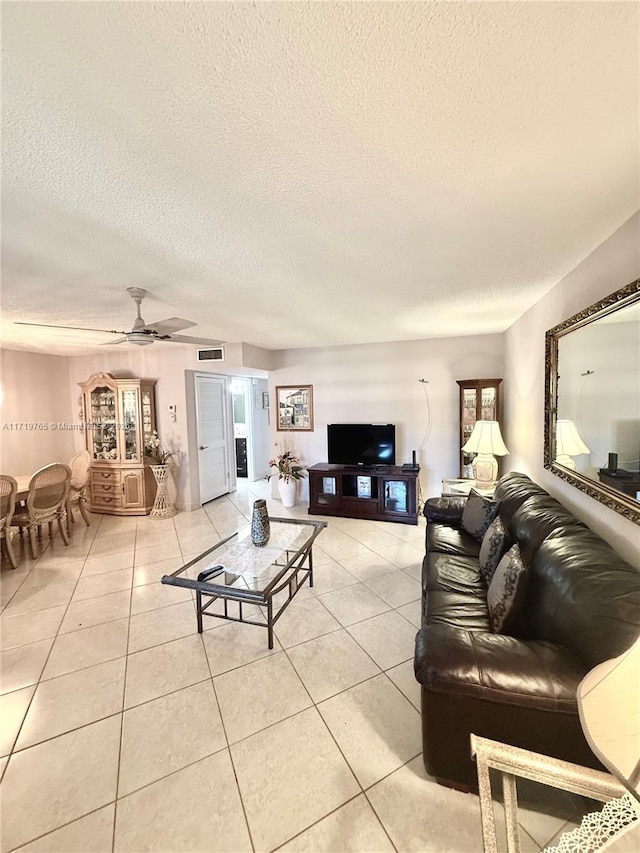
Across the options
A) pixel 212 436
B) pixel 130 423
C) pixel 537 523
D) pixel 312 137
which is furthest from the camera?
pixel 212 436

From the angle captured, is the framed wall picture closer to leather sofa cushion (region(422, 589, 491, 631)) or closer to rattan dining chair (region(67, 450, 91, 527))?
rattan dining chair (region(67, 450, 91, 527))

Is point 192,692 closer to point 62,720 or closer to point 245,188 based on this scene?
point 62,720

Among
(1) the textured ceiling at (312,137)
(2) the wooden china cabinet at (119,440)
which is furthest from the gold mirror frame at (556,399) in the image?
(2) the wooden china cabinet at (119,440)

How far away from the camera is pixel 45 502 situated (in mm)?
3789

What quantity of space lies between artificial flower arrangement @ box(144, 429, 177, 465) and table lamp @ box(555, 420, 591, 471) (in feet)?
15.7

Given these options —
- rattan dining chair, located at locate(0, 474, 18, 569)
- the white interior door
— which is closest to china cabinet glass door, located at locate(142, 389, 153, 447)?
the white interior door

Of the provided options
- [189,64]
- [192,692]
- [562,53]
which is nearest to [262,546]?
[192,692]

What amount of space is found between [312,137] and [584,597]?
1.94m

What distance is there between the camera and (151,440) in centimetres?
503

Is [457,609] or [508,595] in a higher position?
[508,595]

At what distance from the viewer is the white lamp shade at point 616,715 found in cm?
70

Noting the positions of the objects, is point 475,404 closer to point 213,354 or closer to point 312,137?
point 213,354

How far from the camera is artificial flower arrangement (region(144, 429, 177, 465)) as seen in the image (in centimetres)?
501

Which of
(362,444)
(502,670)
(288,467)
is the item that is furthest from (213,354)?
(502,670)
